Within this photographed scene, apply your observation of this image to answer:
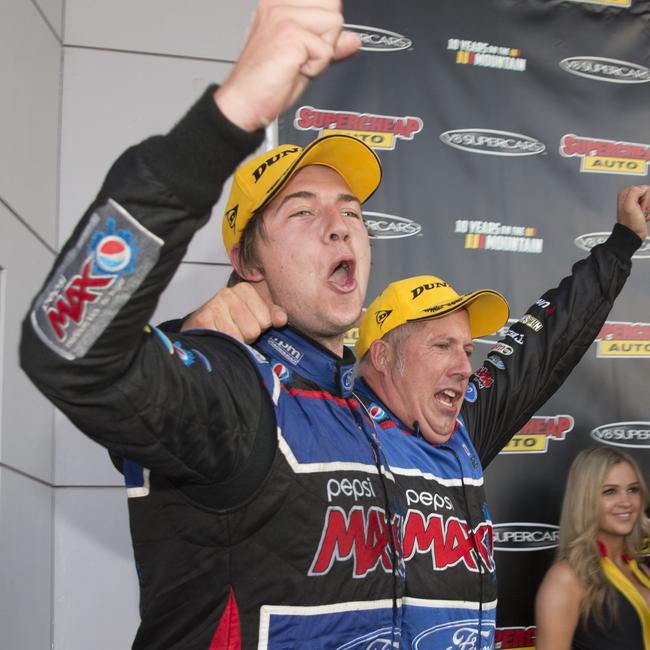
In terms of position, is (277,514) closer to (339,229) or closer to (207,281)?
(339,229)

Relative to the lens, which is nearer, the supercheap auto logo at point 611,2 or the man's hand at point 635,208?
the man's hand at point 635,208

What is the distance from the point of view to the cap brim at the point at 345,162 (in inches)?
59.8

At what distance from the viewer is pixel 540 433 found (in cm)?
278

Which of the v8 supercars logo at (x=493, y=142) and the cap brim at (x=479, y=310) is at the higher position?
the v8 supercars logo at (x=493, y=142)

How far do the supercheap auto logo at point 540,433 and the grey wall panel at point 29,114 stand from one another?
1385 mm

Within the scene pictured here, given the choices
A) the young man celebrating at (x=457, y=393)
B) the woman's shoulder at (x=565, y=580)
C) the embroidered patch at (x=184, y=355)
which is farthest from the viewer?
the woman's shoulder at (x=565, y=580)

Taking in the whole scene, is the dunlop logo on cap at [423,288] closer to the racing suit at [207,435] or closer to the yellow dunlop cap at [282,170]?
the yellow dunlop cap at [282,170]

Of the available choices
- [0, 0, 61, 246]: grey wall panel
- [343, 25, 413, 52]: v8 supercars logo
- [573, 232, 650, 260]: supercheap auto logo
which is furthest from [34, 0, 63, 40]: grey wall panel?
[573, 232, 650, 260]: supercheap auto logo

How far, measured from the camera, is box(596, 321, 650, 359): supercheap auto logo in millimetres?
2865

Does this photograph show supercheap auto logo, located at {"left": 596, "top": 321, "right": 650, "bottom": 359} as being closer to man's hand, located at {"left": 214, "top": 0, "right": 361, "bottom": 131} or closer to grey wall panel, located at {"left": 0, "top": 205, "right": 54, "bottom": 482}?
grey wall panel, located at {"left": 0, "top": 205, "right": 54, "bottom": 482}

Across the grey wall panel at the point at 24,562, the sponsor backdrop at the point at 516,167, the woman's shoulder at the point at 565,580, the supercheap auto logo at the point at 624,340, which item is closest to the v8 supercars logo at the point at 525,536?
the sponsor backdrop at the point at 516,167

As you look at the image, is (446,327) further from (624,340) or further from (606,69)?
(606,69)

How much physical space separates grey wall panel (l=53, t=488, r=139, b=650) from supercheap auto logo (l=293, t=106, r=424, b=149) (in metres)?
1.11

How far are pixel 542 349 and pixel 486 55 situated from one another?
1119 millimetres
